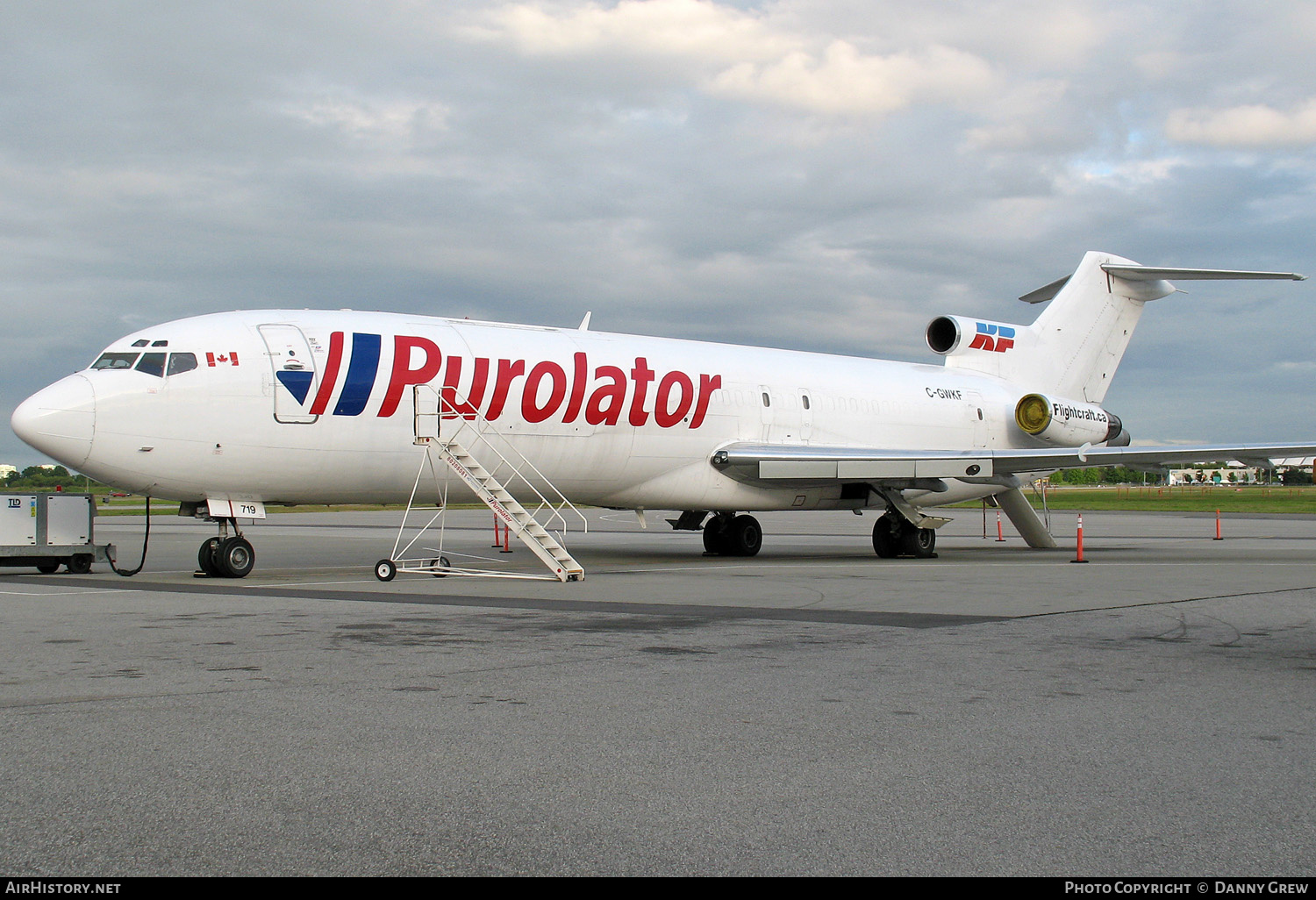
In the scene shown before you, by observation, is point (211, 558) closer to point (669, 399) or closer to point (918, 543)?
point (669, 399)

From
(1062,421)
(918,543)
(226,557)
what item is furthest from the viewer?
(1062,421)

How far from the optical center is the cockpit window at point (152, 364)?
15.3 metres

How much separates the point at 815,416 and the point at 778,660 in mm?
15568

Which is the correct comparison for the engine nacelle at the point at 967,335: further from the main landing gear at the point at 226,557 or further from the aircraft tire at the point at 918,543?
the main landing gear at the point at 226,557

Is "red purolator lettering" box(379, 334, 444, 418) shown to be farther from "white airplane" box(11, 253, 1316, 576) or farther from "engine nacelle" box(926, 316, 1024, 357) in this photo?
"engine nacelle" box(926, 316, 1024, 357)

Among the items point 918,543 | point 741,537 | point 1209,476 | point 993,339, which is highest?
point 993,339

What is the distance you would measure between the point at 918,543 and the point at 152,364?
14.5 meters

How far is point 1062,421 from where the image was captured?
2675 centimetres

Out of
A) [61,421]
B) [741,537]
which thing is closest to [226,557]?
[61,421]

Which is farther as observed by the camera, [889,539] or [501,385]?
[889,539]

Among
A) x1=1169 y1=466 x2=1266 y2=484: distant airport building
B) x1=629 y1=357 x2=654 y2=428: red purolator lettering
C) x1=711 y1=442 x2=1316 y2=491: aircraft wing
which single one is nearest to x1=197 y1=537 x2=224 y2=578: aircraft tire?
x1=629 y1=357 x2=654 y2=428: red purolator lettering

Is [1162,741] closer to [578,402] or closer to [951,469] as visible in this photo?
[578,402]

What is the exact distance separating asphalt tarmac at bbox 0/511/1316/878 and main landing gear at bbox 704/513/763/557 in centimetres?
1148

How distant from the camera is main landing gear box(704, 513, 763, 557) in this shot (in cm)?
2352
